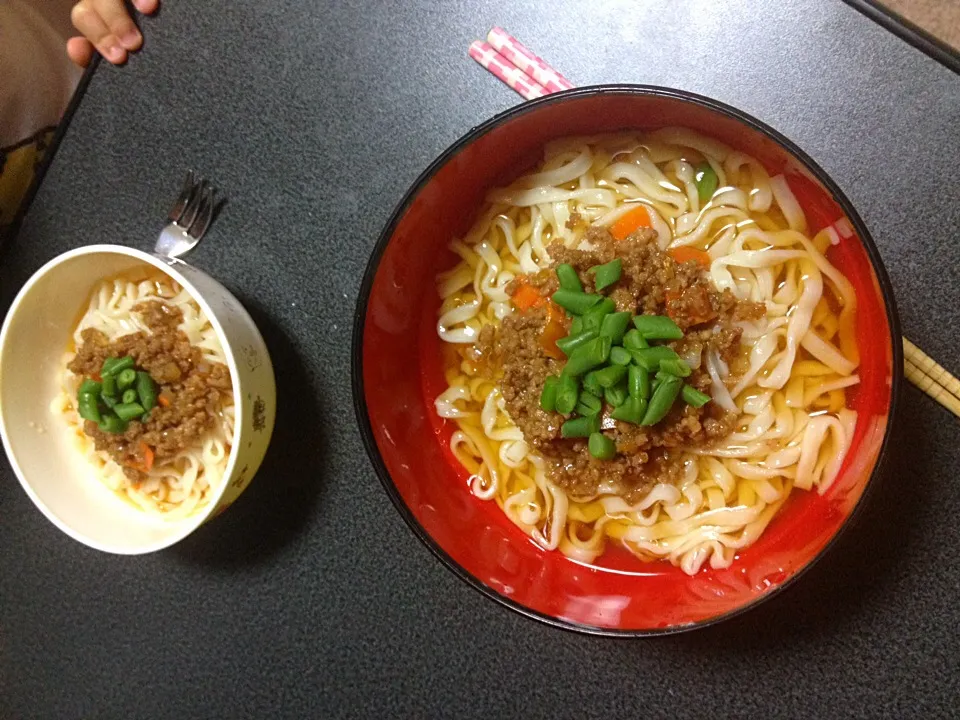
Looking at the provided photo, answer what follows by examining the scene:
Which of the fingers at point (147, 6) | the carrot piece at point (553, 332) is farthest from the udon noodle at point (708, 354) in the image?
the fingers at point (147, 6)

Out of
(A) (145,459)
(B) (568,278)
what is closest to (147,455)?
(A) (145,459)

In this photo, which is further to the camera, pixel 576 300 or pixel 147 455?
pixel 147 455

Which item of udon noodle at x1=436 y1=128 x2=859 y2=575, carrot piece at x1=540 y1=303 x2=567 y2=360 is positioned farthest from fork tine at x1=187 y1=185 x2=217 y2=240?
carrot piece at x1=540 y1=303 x2=567 y2=360

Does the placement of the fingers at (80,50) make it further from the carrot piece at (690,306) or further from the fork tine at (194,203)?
the carrot piece at (690,306)

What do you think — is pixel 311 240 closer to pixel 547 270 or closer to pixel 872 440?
pixel 547 270

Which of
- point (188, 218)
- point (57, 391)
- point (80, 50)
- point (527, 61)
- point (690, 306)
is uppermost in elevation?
point (527, 61)

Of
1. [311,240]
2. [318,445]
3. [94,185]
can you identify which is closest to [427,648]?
[318,445]

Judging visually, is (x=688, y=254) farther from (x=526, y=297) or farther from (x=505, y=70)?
(x=505, y=70)
